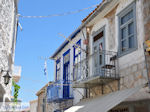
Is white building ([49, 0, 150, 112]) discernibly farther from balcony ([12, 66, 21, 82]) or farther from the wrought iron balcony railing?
balcony ([12, 66, 21, 82])

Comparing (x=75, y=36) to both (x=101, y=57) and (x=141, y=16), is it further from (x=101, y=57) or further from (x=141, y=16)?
(x=141, y=16)

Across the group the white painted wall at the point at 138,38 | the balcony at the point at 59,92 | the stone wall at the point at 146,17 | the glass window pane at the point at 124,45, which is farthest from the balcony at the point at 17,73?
the stone wall at the point at 146,17

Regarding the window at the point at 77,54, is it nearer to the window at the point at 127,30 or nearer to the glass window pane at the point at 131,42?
the window at the point at 127,30

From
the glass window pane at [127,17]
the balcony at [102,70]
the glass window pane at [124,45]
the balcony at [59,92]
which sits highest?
the glass window pane at [127,17]

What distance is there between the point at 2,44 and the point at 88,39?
4296 millimetres

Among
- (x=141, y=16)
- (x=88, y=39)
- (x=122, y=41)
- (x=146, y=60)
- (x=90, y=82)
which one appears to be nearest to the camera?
(x=146, y=60)

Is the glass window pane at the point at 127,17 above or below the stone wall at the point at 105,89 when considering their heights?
above

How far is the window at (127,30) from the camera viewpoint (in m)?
7.95

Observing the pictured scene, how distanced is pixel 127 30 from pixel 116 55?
1.01m

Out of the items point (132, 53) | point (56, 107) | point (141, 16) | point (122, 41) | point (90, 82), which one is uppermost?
point (141, 16)

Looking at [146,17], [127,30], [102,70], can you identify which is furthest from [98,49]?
[146,17]

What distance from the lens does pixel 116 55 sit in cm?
867

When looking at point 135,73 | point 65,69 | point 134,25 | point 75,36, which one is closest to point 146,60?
point 135,73

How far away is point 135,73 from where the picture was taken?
24.6 ft
